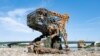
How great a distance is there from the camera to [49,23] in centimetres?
3197

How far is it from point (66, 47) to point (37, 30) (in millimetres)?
3539

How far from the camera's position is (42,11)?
103 feet

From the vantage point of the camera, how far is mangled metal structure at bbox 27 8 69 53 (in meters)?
31.7

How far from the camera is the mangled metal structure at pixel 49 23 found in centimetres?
3169

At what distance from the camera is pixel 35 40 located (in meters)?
35.2

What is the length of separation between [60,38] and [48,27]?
2.25m

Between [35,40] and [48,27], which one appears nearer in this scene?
[48,27]

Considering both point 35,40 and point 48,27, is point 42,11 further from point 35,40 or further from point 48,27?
point 35,40

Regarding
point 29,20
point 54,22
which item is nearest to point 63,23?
point 54,22

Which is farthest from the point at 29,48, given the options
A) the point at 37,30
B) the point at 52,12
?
the point at 52,12

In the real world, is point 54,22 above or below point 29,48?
above

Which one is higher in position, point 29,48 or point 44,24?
point 44,24

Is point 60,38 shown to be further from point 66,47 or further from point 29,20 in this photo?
point 29,20

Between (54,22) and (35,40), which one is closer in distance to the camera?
(54,22)
